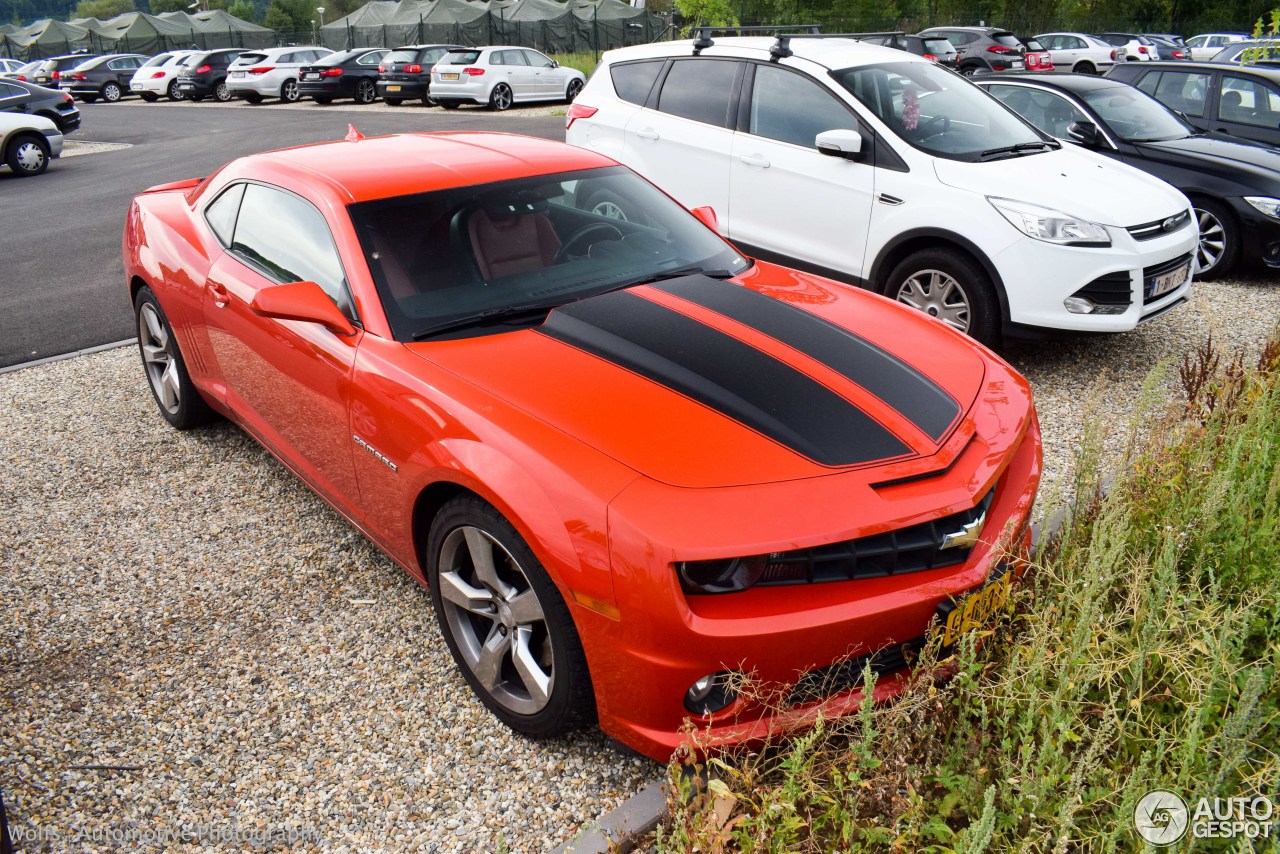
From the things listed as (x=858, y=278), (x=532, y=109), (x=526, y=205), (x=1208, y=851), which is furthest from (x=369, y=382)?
(x=532, y=109)

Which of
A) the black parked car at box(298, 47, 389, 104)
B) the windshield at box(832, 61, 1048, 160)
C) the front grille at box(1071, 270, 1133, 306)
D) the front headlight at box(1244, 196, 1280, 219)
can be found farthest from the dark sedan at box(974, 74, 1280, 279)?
the black parked car at box(298, 47, 389, 104)

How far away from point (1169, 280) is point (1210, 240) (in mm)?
2606

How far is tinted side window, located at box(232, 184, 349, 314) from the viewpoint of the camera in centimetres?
349

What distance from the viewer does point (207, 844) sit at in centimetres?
257

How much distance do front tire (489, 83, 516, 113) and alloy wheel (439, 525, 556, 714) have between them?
22.8 metres

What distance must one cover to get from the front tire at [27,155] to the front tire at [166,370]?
531 inches

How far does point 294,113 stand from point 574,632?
85.7 feet

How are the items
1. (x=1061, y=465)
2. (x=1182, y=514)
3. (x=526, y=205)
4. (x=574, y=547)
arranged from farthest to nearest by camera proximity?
(x=1061, y=465)
(x=526, y=205)
(x=1182, y=514)
(x=574, y=547)

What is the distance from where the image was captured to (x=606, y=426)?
2660 mm

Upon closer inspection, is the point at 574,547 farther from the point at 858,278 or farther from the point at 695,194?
the point at 695,194

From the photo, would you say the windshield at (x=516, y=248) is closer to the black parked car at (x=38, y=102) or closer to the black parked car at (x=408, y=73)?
the black parked car at (x=38, y=102)

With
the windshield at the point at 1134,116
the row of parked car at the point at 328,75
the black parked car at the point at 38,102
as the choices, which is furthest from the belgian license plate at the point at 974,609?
the row of parked car at the point at 328,75

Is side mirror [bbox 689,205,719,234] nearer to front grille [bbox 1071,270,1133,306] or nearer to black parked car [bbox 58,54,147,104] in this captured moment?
front grille [bbox 1071,270,1133,306]

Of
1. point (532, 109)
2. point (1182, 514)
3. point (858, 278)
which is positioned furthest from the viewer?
point (532, 109)
